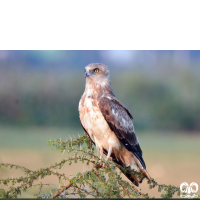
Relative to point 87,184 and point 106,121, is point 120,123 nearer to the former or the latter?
point 106,121

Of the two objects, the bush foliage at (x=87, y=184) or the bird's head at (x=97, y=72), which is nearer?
the bush foliage at (x=87, y=184)

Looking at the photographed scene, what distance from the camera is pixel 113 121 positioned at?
6.36 ft

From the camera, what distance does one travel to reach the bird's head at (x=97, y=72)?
2043 mm

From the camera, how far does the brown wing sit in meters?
1.92

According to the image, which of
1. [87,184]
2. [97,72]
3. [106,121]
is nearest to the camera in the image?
[87,184]

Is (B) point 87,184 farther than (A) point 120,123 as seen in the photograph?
No

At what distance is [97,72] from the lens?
6.84 ft

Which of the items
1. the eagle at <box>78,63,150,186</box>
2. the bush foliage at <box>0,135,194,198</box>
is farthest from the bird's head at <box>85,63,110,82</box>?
the bush foliage at <box>0,135,194,198</box>

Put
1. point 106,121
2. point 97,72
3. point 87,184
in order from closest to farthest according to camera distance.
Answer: point 87,184
point 106,121
point 97,72

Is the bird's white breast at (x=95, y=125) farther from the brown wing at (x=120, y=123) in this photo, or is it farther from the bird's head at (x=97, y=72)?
the bird's head at (x=97, y=72)

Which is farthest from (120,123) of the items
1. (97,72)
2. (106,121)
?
(97,72)

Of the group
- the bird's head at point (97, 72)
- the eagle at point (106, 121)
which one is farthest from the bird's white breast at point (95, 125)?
the bird's head at point (97, 72)

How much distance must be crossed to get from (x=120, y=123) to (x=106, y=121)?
133 mm

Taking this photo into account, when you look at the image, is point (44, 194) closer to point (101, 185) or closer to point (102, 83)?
point (101, 185)
